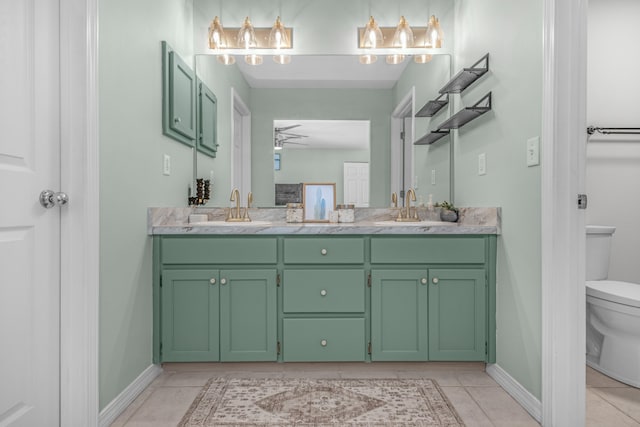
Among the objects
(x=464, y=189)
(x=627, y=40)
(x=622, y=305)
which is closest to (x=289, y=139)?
(x=464, y=189)

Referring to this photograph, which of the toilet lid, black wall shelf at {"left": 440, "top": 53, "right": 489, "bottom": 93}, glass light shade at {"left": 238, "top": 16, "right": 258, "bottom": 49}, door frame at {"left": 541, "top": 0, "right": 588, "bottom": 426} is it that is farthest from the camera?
glass light shade at {"left": 238, "top": 16, "right": 258, "bottom": 49}

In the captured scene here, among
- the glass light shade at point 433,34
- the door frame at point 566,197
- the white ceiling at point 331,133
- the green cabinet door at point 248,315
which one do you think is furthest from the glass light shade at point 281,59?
the door frame at point 566,197

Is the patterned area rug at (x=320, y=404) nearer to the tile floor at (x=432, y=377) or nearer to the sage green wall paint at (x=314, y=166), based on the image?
the tile floor at (x=432, y=377)

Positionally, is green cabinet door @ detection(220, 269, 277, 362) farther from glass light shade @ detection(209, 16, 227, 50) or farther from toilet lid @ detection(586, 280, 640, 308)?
toilet lid @ detection(586, 280, 640, 308)

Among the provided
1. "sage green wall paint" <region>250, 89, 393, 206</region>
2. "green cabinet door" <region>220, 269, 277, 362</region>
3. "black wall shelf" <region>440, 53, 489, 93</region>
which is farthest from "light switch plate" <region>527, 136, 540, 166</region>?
"green cabinet door" <region>220, 269, 277, 362</region>

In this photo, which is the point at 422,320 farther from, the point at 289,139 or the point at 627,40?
the point at 627,40

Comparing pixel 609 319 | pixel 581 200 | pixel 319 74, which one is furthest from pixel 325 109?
pixel 609 319

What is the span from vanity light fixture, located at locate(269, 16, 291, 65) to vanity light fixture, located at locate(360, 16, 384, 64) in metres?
0.50

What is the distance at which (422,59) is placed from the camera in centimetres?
255

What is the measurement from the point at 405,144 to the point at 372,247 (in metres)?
0.90

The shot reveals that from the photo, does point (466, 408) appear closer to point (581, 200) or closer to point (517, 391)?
point (517, 391)

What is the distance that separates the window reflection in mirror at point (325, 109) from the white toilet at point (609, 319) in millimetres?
916

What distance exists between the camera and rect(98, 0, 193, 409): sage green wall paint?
1.59 meters

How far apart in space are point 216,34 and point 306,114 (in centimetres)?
77
